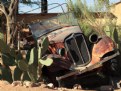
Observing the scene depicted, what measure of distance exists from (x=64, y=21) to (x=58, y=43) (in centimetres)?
193

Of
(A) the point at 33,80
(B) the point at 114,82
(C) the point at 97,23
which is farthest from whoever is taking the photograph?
(C) the point at 97,23

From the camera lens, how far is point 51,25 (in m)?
13.9

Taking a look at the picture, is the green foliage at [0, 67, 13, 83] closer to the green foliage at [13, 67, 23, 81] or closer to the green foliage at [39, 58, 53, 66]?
the green foliage at [13, 67, 23, 81]

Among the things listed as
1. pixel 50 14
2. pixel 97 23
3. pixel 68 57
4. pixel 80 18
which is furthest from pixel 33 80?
pixel 50 14

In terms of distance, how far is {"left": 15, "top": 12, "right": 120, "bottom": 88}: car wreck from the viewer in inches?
451

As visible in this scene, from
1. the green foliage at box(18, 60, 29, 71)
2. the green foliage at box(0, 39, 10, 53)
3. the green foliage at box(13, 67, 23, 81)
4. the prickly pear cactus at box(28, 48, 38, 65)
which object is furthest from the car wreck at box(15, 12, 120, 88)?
the green foliage at box(0, 39, 10, 53)

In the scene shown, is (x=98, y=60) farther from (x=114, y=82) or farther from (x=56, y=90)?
(x=56, y=90)

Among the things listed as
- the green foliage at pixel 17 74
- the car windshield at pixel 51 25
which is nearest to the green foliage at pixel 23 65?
the green foliage at pixel 17 74

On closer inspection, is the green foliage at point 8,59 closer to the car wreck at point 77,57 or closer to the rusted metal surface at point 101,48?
the car wreck at point 77,57

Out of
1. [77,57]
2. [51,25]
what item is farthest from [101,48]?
[51,25]

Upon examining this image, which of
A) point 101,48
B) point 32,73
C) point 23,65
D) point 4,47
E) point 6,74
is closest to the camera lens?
point 23,65

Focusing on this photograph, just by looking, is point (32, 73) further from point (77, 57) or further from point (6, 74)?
point (77, 57)

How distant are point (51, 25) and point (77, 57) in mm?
1991

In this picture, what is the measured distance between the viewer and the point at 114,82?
12609mm
